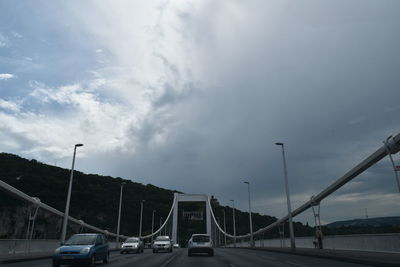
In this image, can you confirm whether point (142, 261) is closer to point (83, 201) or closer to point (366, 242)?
point (366, 242)

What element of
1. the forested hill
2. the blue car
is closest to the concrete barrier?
the blue car

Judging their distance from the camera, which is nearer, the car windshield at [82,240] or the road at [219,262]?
the car windshield at [82,240]

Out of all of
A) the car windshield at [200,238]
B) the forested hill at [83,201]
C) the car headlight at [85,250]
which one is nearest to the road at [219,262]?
the car headlight at [85,250]

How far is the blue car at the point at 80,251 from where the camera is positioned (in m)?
13.5

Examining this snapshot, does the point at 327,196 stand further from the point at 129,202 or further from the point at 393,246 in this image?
the point at 129,202

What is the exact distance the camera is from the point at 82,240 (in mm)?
15055

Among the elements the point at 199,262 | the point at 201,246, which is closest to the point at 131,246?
the point at 201,246

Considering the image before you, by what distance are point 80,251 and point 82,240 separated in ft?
4.23

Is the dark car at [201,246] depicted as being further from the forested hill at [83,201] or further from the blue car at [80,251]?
the forested hill at [83,201]

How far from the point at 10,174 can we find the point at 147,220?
3764 cm

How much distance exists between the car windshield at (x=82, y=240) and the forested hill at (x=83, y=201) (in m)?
57.4

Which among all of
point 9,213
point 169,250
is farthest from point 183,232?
point 169,250

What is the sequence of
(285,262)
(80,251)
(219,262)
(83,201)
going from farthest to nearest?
1. (83,201)
2. (219,262)
3. (285,262)
4. (80,251)

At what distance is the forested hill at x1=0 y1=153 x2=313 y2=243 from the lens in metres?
72.9
